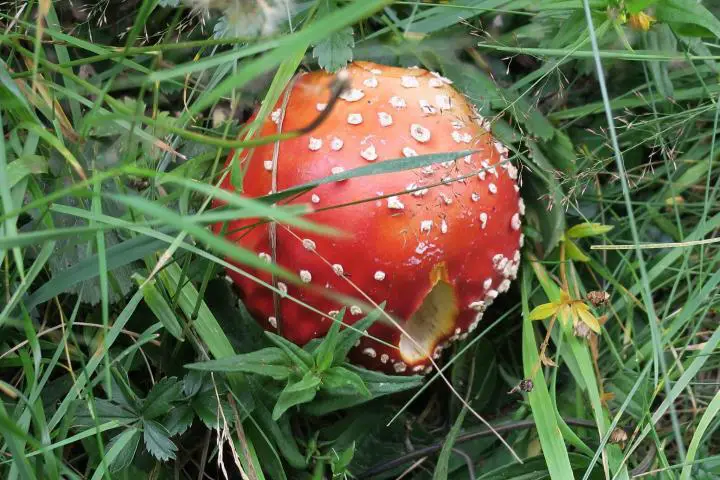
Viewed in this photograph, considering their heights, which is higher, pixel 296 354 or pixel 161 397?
pixel 296 354

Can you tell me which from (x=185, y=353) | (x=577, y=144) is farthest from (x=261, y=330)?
(x=577, y=144)

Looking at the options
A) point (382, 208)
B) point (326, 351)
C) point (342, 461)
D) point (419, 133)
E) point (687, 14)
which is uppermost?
point (687, 14)

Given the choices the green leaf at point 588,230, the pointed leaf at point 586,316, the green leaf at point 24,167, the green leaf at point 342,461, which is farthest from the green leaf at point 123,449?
the green leaf at point 588,230

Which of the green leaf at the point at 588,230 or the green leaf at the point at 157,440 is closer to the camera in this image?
the green leaf at the point at 157,440

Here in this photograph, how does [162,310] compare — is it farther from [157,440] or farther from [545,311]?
[545,311]

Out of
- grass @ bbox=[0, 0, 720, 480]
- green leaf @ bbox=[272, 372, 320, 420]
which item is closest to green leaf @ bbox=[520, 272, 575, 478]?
grass @ bbox=[0, 0, 720, 480]

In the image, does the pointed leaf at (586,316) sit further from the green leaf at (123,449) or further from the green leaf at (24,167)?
the green leaf at (24,167)

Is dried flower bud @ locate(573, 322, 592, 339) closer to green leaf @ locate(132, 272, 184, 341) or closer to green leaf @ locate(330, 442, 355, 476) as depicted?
green leaf @ locate(330, 442, 355, 476)

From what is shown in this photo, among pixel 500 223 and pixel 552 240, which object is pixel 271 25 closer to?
pixel 500 223

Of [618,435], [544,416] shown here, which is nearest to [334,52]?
[544,416]
